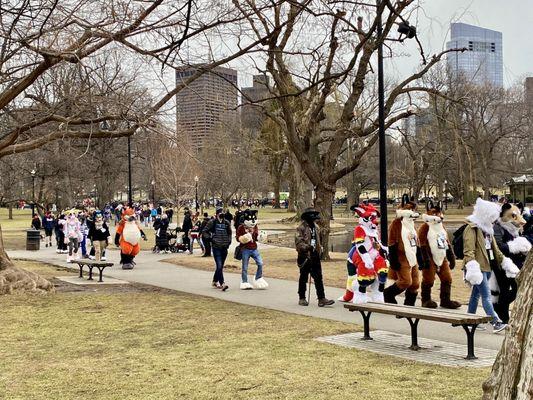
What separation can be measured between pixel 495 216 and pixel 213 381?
5.12 meters

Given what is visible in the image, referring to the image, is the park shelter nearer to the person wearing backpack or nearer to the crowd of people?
the crowd of people

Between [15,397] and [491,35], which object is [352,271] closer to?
[491,35]

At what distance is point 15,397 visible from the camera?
6.28 m

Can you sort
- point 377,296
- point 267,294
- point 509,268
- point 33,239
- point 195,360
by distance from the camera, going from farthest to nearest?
point 33,239 < point 267,294 < point 377,296 < point 509,268 < point 195,360

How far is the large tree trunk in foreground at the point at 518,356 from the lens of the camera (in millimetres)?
3492

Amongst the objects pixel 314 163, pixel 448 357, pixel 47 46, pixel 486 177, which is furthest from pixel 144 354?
pixel 486 177

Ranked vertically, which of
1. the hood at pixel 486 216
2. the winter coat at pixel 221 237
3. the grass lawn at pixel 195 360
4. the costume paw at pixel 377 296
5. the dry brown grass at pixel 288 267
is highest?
the hood at pixel 486 216

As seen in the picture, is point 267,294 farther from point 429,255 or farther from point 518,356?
point 518,356

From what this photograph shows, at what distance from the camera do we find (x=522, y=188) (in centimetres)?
6222

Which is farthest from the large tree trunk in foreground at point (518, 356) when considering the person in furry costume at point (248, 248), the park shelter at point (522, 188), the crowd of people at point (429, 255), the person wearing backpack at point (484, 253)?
the park shelter at point (522, 188)

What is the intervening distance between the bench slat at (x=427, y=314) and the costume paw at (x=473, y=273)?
1175 mm

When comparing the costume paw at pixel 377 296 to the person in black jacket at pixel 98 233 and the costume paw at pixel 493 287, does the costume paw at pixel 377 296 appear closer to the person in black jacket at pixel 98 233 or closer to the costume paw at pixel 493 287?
the costume paw at pixel 493 287

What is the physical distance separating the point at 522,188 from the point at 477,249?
56.5 metres

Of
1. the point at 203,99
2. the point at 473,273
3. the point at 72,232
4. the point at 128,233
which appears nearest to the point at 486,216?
the point at 473,273
